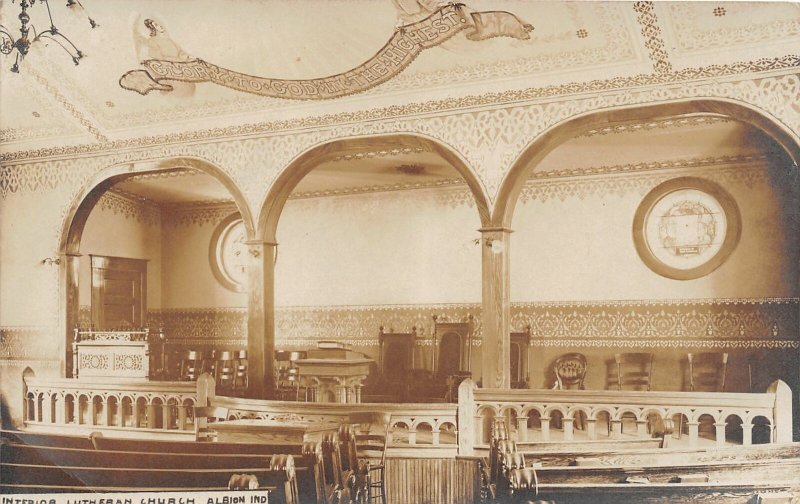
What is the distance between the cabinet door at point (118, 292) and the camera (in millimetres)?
13305

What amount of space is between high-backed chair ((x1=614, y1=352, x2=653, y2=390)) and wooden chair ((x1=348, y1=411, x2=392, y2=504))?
486 centimetres

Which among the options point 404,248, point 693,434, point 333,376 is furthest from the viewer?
point 404,248

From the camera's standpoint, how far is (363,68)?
8328mm

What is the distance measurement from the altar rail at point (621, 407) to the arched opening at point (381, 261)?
3597 millimetres

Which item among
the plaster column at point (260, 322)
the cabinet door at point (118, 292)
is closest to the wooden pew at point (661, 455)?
the plaster column at point (260, 322)

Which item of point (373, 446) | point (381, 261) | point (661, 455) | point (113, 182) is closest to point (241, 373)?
point (381, 261)

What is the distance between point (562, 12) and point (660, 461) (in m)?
4.30

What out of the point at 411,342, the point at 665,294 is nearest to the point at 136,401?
the point at 411,342

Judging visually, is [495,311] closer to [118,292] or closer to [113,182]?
[113,182]

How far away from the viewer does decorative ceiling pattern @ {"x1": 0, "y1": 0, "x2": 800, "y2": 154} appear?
23.0 feet

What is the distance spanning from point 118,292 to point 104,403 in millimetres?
4878

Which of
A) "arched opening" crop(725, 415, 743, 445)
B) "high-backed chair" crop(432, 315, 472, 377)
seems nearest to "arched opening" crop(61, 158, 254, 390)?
"high-backed chair" crop(432, 315, 472, 377)

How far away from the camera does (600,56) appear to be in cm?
766

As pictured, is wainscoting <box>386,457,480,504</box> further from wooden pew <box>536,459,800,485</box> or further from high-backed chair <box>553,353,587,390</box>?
high-backed chair <box>553,353,587,390</box>
